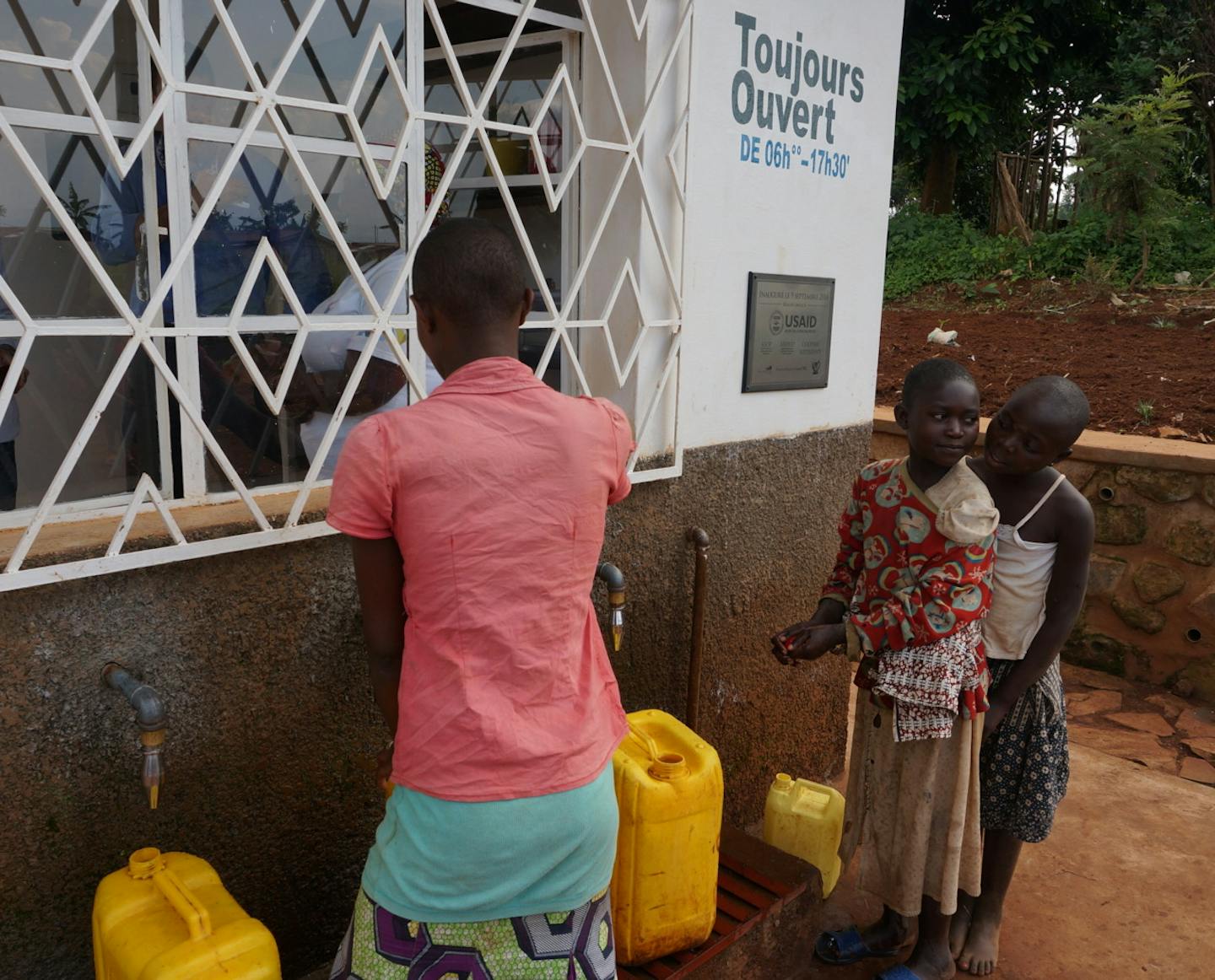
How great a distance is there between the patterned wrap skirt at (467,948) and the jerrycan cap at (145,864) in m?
0.45

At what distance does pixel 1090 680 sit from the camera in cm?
523

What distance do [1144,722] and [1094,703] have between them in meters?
0.26

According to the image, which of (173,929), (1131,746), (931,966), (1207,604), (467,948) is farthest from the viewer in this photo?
(1207,604)

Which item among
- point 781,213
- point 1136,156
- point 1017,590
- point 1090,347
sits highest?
point 1136,156

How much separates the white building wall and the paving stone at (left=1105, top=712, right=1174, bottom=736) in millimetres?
2230

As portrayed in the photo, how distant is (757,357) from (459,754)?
1.99m

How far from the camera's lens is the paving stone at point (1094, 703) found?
4.86 m

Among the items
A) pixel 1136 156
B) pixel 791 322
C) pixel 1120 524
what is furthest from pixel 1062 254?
pixel 791 322

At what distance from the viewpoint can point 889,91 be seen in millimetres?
3498

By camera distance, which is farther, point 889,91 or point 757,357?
point 889,91

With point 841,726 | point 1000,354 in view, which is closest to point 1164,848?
point 841,726

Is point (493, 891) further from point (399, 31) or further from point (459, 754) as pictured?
point (399, 31)

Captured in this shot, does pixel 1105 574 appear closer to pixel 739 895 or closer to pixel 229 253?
pixel 739 895

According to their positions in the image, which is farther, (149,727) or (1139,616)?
(1139,616)
